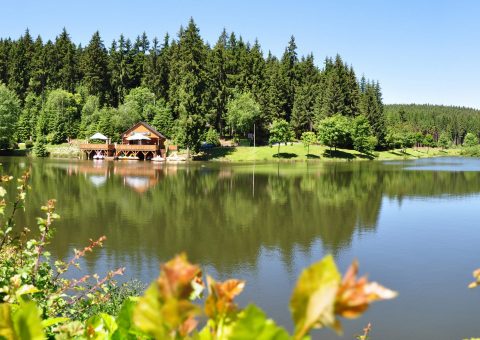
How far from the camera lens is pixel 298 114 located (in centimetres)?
8250

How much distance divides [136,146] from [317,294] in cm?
6417

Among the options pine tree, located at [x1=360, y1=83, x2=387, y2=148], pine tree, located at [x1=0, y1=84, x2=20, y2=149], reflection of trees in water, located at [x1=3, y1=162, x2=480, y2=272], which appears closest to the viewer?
reflection of trees in water, located at [x1=3, y1=162, x2=480, y2=272]

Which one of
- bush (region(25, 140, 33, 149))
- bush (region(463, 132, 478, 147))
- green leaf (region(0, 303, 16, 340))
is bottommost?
green leaf (region(0, 303, 16, 340))

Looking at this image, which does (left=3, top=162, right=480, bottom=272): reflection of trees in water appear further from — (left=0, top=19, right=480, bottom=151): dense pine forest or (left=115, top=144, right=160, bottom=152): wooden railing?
(left=0, top=19, right=480, bottom=151): dense pine forest

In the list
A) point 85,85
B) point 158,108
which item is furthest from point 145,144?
point 85,85

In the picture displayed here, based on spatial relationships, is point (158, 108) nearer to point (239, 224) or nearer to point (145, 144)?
point (145, 144)

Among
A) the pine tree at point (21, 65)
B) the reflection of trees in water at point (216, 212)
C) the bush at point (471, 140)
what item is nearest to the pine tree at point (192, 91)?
the reflection of trees in water at point (216, 212)

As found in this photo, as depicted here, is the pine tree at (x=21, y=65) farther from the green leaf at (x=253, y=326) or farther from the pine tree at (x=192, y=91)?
the green leaf at (x=253, y=326)

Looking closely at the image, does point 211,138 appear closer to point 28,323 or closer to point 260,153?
point 260,153

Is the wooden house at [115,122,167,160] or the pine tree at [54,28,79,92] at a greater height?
the pine tree at [54,28,79,92]

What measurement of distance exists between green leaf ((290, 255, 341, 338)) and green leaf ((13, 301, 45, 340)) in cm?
47

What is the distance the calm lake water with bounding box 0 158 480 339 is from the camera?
1102 cm

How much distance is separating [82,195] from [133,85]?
67550mm

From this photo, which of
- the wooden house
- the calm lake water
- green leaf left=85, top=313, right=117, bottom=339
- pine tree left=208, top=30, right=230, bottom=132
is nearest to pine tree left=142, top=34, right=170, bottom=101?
pine tree left=208, top=30, right=230, bottom=132
